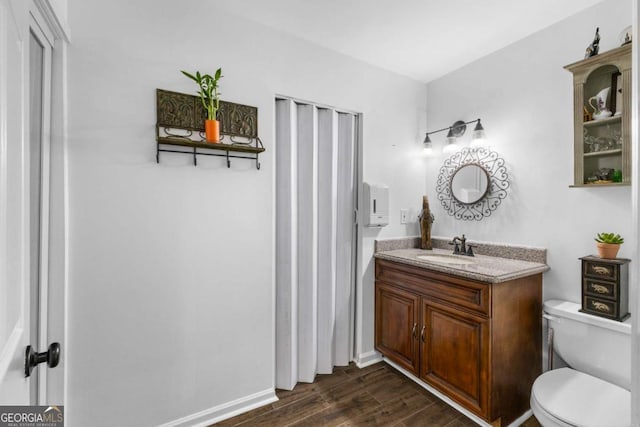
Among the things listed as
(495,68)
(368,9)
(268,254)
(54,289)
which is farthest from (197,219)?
(495,68)

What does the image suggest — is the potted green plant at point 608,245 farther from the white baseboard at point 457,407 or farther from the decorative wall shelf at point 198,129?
the decorative wall shelf at point 198,129

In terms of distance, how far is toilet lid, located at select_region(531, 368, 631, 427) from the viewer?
1195mm

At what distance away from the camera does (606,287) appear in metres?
1.49

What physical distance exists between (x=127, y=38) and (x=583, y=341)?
9.62ft

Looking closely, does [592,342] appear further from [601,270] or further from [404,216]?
[404,216]

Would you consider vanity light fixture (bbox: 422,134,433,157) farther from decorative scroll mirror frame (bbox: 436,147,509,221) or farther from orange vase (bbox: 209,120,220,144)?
orange vase (bbox: 209,120,220,144)

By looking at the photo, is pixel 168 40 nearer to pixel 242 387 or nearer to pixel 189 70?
pixel 189 70

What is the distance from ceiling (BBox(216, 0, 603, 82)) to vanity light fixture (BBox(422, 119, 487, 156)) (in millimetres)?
530

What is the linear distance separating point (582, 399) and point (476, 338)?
471 mm

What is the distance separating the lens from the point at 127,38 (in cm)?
149

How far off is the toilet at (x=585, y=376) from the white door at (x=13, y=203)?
1.90 meters

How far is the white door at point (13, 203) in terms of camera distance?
0.54 metres

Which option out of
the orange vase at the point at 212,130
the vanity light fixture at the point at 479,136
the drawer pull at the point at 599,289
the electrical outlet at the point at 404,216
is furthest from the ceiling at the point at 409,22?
the drawer pull at the point at 599,289

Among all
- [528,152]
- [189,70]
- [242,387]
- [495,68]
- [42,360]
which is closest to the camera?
[42,360]
